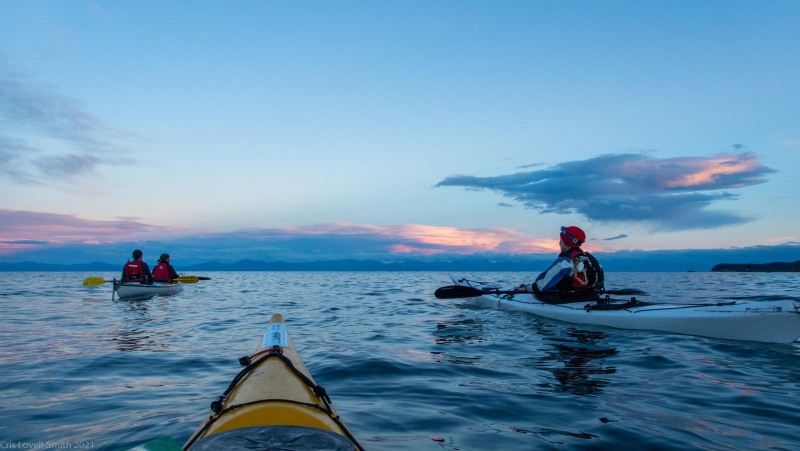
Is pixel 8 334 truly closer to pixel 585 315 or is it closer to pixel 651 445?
pixel 651 445

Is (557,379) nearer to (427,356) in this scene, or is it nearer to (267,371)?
(427,356)

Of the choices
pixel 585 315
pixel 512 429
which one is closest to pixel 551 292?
pixel 585 315

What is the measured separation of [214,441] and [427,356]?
17.0ft

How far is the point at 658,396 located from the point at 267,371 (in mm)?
4261

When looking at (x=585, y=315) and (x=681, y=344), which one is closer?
(x=681, y=344)

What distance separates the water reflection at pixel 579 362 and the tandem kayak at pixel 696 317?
25.6 inches

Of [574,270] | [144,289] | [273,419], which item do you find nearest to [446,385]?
[273,419]

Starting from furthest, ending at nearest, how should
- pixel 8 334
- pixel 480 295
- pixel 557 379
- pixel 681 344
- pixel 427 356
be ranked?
pixel 480 295 → pixel 8 334 → pixel 681 344 → pixel 427 356 → pixel 557 379

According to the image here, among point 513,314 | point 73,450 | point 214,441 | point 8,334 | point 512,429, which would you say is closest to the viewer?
point 214,441

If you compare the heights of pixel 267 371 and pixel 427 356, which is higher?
pixel 267 371

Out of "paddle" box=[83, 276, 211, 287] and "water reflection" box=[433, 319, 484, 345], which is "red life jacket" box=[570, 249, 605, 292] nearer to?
"water reflection" box=[433, 319, 484, 345]

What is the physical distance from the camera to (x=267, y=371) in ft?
11.1

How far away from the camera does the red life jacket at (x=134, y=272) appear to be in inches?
749

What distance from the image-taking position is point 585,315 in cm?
1001
